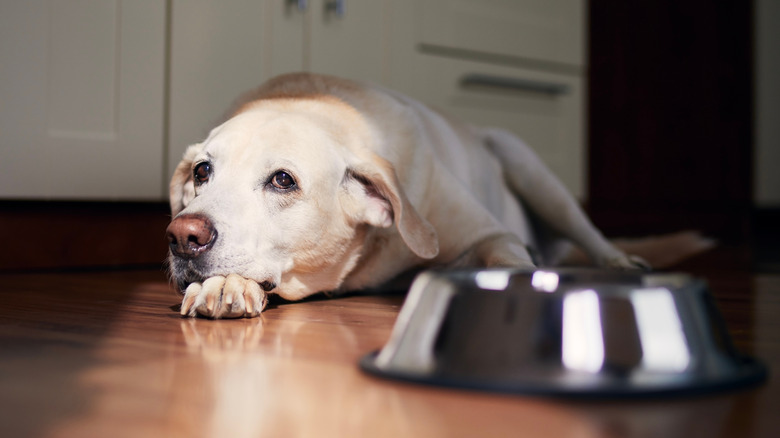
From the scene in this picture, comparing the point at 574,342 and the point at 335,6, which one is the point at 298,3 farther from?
the point at 574,342

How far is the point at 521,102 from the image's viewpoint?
11.6 feet

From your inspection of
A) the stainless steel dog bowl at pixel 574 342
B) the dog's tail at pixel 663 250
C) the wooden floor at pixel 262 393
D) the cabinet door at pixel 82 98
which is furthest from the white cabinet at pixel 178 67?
the stainless steel dog bowl at pixel 574 342

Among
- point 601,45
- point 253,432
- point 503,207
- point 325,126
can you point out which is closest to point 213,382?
point 253,432

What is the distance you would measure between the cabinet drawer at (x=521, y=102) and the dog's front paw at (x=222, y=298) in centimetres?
179

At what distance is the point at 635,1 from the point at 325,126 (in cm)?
295

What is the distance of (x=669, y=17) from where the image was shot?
14.6ft

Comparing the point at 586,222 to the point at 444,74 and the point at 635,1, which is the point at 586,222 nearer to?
the point at 444,74

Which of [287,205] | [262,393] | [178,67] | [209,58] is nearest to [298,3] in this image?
[209,58]

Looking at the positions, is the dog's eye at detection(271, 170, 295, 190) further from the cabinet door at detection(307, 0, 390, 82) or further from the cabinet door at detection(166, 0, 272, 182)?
the cabinet door at detection(307, 0, 390, 82)

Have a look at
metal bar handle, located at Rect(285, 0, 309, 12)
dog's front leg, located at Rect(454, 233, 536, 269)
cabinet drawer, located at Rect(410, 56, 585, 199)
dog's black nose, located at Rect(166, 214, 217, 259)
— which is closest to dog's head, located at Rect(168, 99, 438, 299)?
dog's black nose, located at Rect(166, 214, 217, 259)

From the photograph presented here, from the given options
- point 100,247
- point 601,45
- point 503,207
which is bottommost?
point 100,247

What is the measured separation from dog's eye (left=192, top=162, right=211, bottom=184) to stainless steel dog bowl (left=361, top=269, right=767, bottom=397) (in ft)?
2.82

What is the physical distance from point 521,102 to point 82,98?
1896 millimetres

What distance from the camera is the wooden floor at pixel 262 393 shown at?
2.43ft
